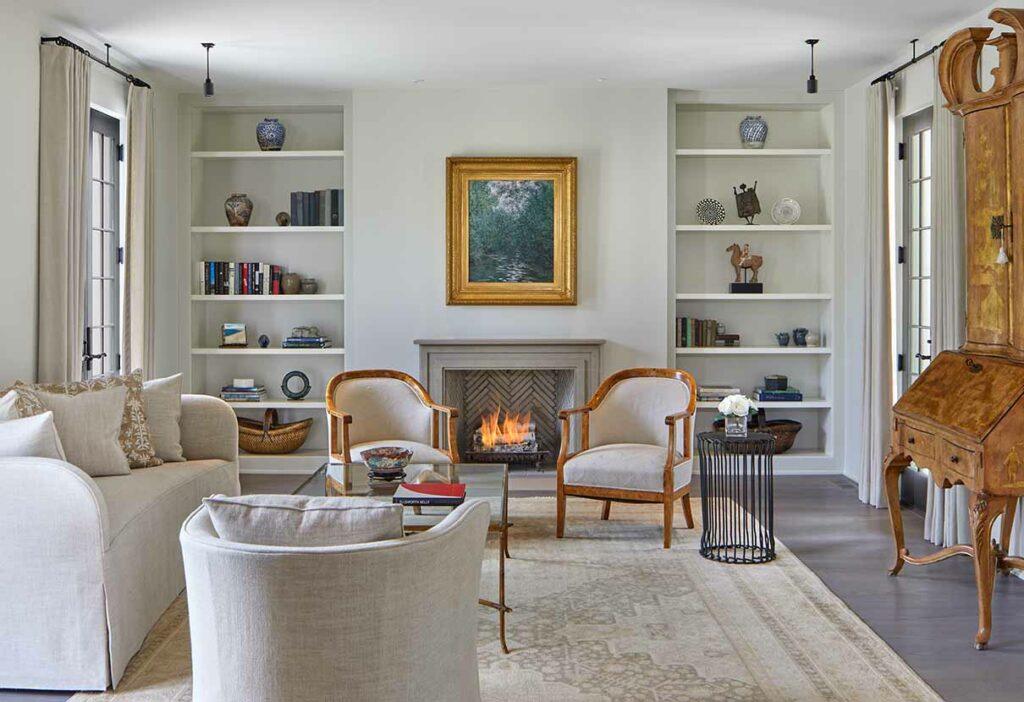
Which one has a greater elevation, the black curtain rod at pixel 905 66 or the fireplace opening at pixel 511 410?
the black curtain rod at pixel 905 66

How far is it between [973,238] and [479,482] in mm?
2295

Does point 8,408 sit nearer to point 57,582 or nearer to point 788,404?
point 57,582

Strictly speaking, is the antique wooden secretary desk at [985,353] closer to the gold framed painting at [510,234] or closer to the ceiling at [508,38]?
the ceiling at [508,38]

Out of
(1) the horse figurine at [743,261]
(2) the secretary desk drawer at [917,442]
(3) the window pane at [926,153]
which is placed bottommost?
(2) the secretary desk drawer at [917,442]

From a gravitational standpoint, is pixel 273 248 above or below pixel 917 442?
above

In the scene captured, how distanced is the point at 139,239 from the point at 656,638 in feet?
13.4

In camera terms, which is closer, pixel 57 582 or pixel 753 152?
pixel 57 582

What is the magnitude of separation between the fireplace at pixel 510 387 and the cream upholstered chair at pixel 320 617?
4602mm

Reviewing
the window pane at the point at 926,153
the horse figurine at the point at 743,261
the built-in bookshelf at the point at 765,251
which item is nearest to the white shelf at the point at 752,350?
the built-in bookshelf at the point at 765,251

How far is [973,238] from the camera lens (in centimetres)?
417

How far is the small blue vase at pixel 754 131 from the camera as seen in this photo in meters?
7.25

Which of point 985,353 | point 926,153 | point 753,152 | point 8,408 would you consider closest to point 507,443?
point 753,152

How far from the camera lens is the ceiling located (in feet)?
16.5

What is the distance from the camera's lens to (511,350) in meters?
6.86
